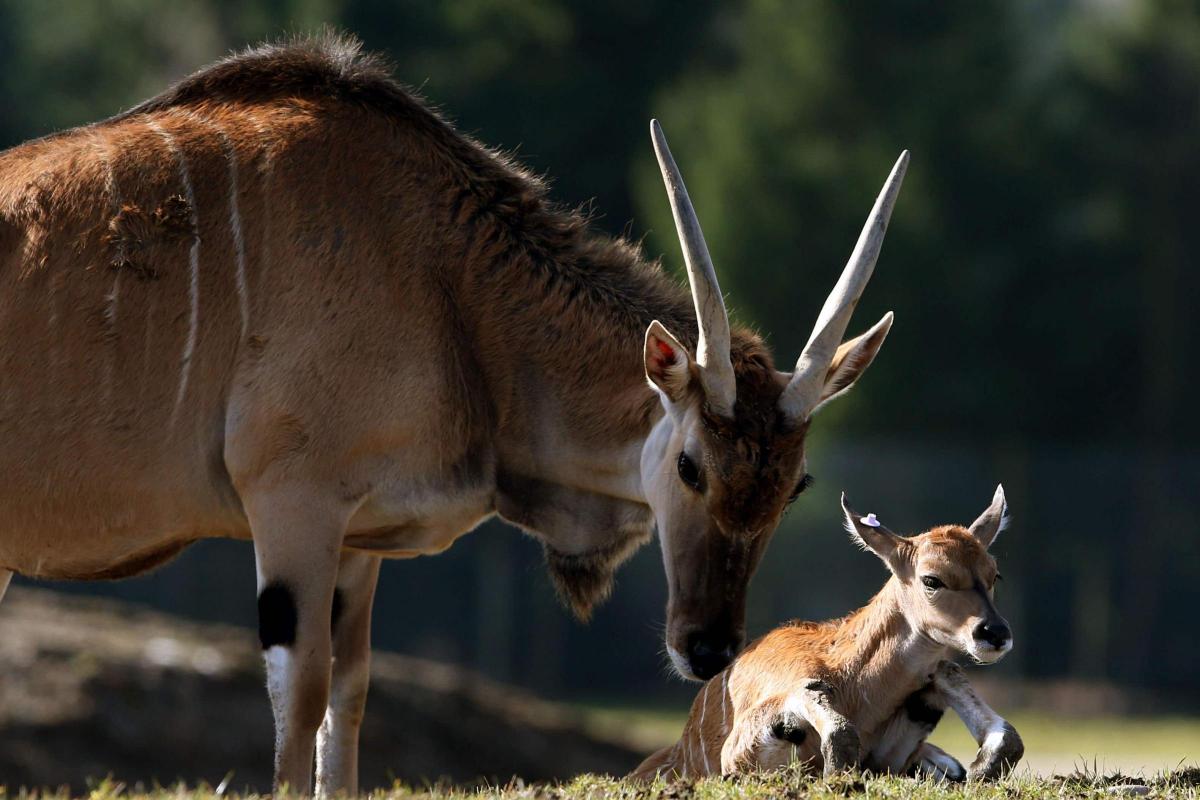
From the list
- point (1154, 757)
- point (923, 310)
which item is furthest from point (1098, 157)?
point (1154, 757)

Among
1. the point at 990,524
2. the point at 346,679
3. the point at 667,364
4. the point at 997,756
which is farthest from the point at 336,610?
the point at 997,756

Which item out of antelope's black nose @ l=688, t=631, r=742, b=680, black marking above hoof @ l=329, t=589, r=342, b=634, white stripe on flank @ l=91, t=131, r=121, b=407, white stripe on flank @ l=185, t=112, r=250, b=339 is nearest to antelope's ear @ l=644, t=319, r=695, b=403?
antelope's black nose @ l=688, t=631, r=742, b=680

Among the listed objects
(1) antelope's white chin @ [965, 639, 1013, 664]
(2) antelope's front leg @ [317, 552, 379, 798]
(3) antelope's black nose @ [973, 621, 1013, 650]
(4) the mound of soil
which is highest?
(3) antelope's black nose @ [973, 621, 1013, 650]

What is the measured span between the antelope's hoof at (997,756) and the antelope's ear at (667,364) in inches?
73.5

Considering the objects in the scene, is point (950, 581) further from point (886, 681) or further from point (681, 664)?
point (681, 664)

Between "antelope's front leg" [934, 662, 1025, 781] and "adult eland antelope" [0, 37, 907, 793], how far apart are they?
99cm

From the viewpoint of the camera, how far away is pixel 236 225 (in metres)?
8.70

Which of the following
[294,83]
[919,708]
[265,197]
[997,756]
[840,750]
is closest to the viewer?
[840,750]

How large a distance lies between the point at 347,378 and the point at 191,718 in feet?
30.5

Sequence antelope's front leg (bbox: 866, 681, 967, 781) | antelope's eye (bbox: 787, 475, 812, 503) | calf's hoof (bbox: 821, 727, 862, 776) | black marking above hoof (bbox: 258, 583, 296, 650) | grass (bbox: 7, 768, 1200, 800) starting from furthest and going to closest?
antelope's front leg (bbox: 866, 681, 967, 781) < antelope's eye (bbox: 787, 475, 812, 503) < black marking above hoof (bbox: 258, 583, 296, 650) < calf's hoof (bbox: 821, 727, 862, 776) < grass (bbox: 7, 768, 1200, 800)

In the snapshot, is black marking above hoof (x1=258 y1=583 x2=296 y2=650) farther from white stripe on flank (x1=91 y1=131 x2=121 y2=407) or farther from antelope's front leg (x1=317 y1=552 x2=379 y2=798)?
white stripe on flank (x1=91 y1=131 x2=121 y2=407)

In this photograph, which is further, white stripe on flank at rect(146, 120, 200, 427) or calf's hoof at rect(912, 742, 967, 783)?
white stripe on flank at rect(146, 120, 200, 427)

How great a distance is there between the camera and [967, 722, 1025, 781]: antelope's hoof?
7.83m

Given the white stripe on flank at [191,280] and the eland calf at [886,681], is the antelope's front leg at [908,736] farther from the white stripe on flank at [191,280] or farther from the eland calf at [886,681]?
the white stripe on flank at [191,280]
